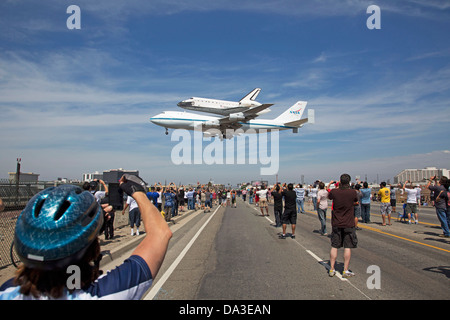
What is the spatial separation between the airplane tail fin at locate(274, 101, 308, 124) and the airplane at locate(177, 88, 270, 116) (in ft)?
25.2

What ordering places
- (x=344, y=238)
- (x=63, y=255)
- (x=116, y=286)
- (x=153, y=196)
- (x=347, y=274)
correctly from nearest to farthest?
1. (x=63, y=255)
2. (x=116, y=286)
3. (x=347, y=274)
4. (x=344, y=238)
5. (x=153, y=196)

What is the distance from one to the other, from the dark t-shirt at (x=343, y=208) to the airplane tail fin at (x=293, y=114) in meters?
35.4

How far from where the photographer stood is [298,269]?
6.93m

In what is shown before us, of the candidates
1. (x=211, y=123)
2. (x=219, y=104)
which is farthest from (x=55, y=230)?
(x=219, y=104)

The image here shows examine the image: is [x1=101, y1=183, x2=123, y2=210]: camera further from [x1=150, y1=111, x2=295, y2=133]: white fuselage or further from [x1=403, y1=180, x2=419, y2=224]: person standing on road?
[x1=150, y1=111, x2=295, y2=133]: white fuselage

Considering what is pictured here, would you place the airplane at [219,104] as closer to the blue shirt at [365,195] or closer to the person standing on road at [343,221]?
the blue shirt at [365,195]

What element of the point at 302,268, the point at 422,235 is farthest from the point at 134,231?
the point at 422,235

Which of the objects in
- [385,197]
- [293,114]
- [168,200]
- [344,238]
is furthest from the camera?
[293,114]

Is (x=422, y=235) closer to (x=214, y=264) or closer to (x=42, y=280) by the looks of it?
(x=214, y=264)

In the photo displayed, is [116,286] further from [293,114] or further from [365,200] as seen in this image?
[293,114]

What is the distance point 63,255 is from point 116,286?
293mm
